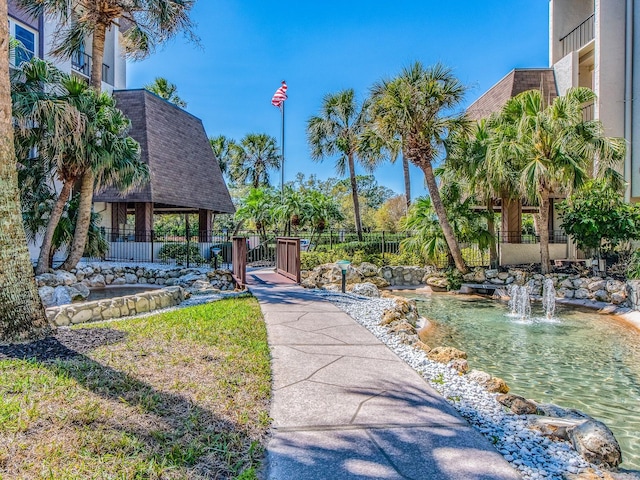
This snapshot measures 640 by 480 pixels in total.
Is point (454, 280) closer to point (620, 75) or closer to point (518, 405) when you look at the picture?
A: point (620, 75)

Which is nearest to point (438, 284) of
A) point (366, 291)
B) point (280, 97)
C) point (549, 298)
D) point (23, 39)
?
point (549, 298)

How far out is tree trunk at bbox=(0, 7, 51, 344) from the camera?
4.69m

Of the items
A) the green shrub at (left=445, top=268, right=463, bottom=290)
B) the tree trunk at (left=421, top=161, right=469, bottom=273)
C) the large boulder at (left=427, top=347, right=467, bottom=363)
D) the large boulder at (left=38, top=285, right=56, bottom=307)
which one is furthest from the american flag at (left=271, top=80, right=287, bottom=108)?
the large boulder at (left=427, top=347, right=467, bottom=363)

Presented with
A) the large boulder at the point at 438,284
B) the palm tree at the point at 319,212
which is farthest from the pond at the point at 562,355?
the palm tree at the point at 319,212

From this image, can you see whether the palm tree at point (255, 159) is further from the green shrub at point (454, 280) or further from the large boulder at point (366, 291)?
the large boulder at point (366, 291)

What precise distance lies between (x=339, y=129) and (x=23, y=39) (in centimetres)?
1370

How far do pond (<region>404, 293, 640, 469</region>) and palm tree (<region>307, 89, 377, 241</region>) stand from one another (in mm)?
11752

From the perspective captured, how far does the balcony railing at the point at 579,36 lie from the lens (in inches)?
667

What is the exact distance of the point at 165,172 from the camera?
59.1ft

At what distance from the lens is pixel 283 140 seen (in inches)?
877

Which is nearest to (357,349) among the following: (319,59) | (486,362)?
(486,362)

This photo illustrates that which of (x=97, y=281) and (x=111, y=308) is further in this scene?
(x=97, y=281)

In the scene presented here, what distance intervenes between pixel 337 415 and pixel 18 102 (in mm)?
10594

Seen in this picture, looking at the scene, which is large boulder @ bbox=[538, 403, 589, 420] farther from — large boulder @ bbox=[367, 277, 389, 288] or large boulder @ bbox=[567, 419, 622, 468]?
large boulder @ bbox=[367, 277, 389, 288]
